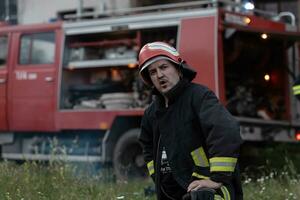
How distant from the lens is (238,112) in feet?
28.6

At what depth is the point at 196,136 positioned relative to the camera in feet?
11.1

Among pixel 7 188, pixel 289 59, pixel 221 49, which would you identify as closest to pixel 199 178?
pixel 7 188

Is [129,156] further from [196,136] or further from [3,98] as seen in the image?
[196,136]

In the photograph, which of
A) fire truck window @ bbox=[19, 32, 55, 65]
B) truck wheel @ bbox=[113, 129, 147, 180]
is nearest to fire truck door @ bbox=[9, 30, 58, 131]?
fire truck window @ bbox=[19, 32, 55, 65]

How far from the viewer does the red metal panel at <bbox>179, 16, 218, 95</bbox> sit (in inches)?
318

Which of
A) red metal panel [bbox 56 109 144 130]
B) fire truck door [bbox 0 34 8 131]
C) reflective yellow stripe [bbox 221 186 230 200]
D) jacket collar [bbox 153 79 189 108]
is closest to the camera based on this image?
reflective yellow stripe [bbox 221 186 230 200]

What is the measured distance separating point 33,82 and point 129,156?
1.87 metres

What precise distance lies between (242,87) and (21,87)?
10.6 feet

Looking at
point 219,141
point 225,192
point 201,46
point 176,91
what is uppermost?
point 201,46

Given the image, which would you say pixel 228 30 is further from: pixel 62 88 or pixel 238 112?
pixel 62 88

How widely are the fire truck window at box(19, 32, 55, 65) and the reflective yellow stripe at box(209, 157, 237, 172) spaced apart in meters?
6.65

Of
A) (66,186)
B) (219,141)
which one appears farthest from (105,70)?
(219,141)

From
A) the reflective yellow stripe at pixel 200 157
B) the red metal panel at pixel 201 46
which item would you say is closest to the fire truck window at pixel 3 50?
the red metal panel at pixel 201 46

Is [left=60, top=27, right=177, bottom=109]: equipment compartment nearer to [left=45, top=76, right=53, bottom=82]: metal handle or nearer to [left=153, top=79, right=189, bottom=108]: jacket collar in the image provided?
[left=45, top=76, right=53, bottom=82]: metal handle
